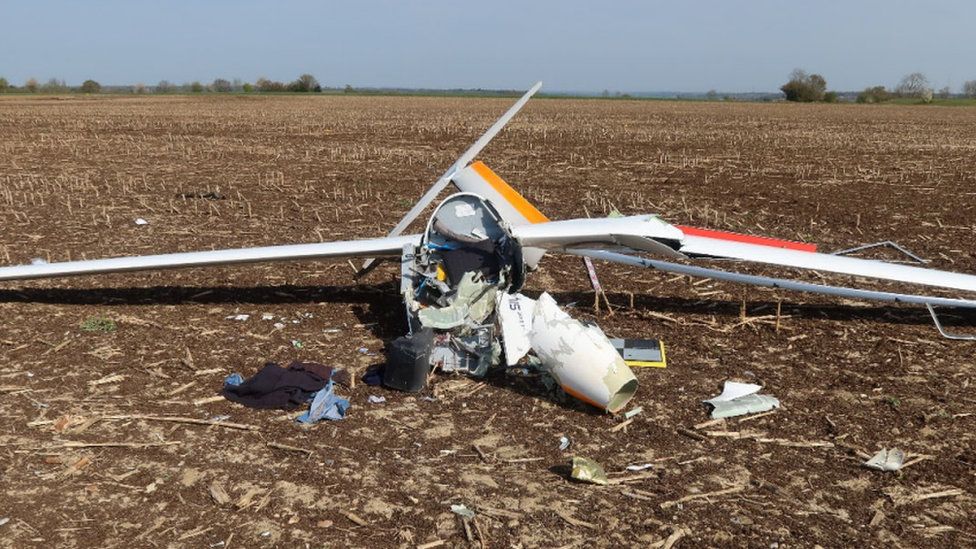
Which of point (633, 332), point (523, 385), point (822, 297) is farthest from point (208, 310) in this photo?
point (822, 297)

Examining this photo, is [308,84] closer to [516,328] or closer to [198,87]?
[198,87]

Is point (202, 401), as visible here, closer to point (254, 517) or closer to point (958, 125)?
point (254, 517)

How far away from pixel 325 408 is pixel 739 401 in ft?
12.3

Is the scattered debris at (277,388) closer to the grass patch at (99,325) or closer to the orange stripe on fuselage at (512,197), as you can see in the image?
the grass patch at (99,325)

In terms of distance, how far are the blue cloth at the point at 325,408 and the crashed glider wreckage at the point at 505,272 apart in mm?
589

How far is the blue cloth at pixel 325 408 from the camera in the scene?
6422mm

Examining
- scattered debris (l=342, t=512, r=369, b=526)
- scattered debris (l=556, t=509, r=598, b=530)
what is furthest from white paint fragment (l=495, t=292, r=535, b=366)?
scattered debris (l=342, t=512, r=369, b=526)

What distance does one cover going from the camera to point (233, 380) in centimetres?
704

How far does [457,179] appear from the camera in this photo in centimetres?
1007

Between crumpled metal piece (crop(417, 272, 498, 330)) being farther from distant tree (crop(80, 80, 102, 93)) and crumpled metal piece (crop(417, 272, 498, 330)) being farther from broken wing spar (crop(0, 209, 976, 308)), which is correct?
distant tree (crop(80, 80, 102, 93))

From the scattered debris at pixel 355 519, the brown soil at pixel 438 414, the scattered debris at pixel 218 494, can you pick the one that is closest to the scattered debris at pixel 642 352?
the brown soil at pixel 438 414

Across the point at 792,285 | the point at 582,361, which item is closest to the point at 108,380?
the point at 582,361

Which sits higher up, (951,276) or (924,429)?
(951,276)

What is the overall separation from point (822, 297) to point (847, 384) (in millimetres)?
2852
